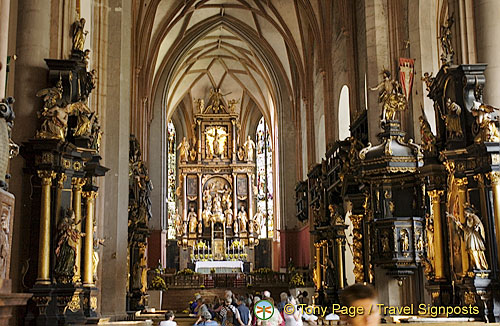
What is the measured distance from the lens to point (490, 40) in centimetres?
1110

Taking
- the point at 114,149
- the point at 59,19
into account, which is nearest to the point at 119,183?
the point at 114,149

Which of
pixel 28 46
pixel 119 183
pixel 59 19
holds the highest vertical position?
pixel 59 19

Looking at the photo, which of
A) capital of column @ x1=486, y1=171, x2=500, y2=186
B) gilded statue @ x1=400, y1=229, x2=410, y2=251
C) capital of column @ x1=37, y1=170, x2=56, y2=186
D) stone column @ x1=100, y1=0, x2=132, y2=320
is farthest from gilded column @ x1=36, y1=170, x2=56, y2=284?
gilded statue @ x1=400, y1=229, x2=410, y2=251

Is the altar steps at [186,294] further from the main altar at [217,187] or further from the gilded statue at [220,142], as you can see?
the gilded statue at [220,142]

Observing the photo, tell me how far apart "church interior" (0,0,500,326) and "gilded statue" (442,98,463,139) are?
0.03m

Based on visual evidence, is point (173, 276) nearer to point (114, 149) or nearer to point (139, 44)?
point (139, 44)

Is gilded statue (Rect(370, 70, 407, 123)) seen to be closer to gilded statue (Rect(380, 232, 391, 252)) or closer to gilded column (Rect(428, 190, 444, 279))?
gilded statue (Rect(380, 232, 391, 252))

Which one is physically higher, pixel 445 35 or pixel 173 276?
Answer: pixel 445 35

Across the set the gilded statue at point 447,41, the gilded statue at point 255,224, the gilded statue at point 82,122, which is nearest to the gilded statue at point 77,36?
the gilded statue at point 82,122

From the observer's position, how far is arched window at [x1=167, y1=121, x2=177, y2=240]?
41094mm

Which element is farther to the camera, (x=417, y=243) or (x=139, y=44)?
(x=139, y=44)

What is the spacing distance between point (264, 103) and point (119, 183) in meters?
24.3

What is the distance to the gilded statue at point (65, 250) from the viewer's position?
11.0 m

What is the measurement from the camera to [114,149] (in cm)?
1672
